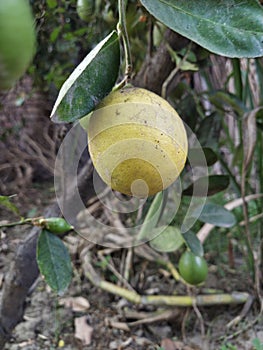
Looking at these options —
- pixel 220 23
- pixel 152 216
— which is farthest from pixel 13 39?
pixel 152 216

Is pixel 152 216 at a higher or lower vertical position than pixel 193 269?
Answer: higher

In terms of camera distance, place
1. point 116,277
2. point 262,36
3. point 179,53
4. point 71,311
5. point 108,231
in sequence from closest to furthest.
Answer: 1. point 262,36
2. point 179,53
3. point 71,311
4. point 116,277
5. point 108,231

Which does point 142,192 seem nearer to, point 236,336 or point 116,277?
point 236,336

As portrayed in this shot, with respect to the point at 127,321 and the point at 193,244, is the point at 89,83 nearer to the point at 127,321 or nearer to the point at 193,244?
the point at 193,244

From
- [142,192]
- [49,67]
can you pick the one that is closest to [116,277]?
[49,67]

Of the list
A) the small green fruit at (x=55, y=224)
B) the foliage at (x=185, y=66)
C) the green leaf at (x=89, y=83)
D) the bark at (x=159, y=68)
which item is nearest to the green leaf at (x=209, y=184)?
the foliage at (x=185, y=66)

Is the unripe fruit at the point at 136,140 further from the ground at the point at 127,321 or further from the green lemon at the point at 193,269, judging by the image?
the ground at the point at 127,321
